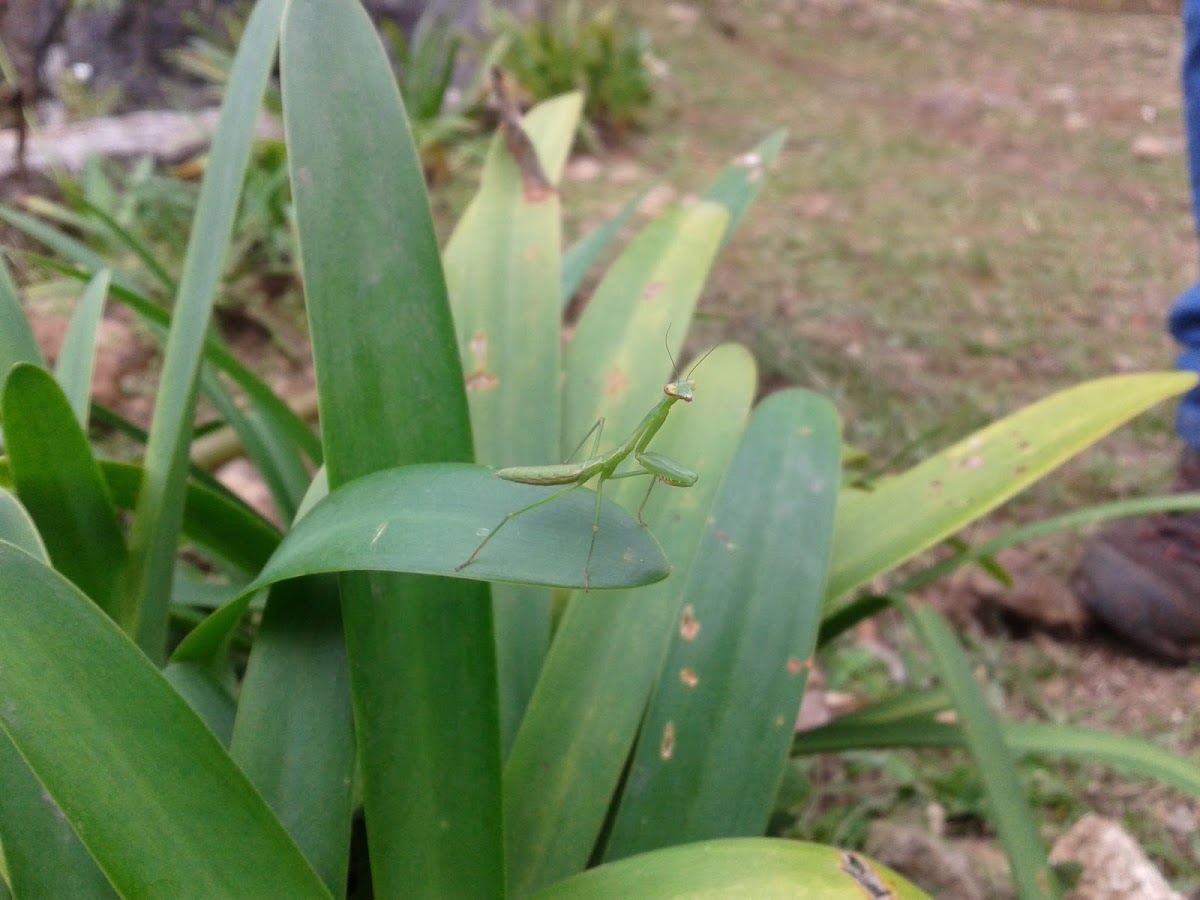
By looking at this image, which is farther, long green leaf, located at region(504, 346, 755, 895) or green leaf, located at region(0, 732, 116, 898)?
long green leaf, located at region(504, 346, 755, 895)

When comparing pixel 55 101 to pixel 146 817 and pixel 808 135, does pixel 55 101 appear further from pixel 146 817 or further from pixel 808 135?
pixel 146 817

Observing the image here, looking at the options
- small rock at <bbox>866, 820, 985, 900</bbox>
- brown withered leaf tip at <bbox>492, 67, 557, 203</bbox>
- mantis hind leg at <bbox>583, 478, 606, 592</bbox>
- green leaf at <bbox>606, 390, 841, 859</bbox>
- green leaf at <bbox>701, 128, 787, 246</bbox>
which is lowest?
small rock at <bbox>866, 820, 985, 900</bbox>

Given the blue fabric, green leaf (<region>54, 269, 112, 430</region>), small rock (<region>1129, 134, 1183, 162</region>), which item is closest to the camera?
green leaf (<region>54, 269, 112, 430</region>)

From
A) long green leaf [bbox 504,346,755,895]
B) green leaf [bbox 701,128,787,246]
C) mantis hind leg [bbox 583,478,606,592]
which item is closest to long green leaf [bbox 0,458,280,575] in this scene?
long green leaf [bbox 504,346,755,895]

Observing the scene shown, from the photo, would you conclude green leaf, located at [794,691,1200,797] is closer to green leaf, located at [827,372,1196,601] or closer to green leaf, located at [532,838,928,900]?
green leaf, located at [827,372,1196,601]

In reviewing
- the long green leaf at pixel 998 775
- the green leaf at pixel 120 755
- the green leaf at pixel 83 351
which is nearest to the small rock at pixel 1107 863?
the long green leaf at pixel 998 775

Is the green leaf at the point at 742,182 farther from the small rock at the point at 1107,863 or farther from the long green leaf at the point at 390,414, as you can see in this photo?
the small rock at the point at 1107,863

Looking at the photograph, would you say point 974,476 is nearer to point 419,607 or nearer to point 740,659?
point 740,659
